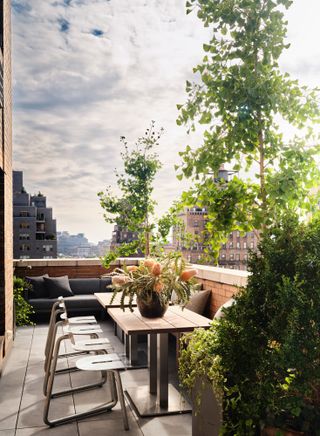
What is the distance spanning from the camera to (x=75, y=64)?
694 centimetres

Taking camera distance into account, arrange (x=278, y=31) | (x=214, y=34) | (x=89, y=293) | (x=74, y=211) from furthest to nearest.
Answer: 1. (x=74, y=211)
2. (x=89, y=293)
3. (x=214, y=34)
4. (x=278, y=31)

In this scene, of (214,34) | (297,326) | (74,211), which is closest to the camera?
(297,326)

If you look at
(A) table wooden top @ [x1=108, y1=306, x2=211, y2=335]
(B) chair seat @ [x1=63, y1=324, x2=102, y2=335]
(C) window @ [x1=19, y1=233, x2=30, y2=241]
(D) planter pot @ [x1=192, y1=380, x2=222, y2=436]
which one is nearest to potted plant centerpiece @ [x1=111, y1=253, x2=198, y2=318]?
(A) table wooden top @ [x1=108, y1=306, x2=211, y2=335]

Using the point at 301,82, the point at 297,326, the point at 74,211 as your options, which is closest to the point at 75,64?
the point at 301,82

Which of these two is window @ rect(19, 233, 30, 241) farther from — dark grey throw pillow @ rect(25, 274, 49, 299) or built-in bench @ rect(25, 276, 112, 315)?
dark grey throw pillow @ rect(25, 274, 49, 299)

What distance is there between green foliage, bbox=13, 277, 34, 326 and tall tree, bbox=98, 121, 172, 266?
2.09 m

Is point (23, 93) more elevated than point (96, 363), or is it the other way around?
point (23, 93)

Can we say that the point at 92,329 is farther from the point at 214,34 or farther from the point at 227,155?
the point at 214,34

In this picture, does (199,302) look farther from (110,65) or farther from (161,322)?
(110,65)

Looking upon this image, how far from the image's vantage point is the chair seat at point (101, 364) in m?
3.14

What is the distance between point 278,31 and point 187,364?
7.18 ft

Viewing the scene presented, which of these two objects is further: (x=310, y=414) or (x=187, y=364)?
(x=187, y=364)

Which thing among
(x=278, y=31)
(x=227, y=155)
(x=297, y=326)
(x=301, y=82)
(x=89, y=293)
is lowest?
(x=89, y=293)

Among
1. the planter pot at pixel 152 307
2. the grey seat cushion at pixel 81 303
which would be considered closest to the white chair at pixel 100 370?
the planter pot at pixel 152 307
